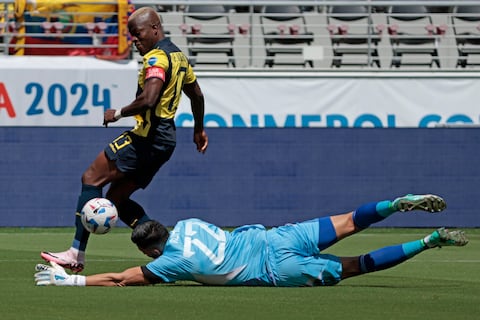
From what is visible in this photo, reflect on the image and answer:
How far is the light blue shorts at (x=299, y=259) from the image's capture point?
8953mm

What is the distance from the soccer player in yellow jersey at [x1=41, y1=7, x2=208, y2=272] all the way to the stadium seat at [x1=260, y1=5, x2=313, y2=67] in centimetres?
1230

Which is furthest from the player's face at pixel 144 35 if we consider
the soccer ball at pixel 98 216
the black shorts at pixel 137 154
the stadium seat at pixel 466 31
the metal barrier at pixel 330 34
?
the stadium seat at pixel 466 31

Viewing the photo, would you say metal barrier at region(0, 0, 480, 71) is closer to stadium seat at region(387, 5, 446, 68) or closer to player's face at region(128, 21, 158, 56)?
stadium seat at region(387, 5, 446, 68)

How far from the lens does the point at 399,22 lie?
2364 centimetres

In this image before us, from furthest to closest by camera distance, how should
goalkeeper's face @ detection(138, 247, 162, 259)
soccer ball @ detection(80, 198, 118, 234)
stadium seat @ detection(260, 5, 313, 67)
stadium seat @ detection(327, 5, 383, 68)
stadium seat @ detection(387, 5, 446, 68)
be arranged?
stadium seat @ detection(387, 5, 446, 68) → stadium seat @ detection(260, 5, 313, 67) → stadium seat @ detection(327, 5, 383, 68) → soccer ball @ detection(80, 198, 118, 234) → goalkeeper's face @ detection(138, 247, 162, 259)

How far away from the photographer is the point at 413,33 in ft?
77.5

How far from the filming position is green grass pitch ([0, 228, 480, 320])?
7609 millimetres

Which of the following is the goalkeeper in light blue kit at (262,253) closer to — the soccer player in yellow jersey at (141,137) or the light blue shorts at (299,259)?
the light blue shorts at (299,259)

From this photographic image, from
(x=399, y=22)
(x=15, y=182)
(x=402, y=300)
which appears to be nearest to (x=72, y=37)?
(x=15, y=182)

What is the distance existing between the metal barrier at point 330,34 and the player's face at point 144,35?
11499 mm

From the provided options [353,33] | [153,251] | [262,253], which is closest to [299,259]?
[262,253]

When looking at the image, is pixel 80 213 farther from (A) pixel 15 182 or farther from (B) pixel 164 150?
(A) pixel 15 182

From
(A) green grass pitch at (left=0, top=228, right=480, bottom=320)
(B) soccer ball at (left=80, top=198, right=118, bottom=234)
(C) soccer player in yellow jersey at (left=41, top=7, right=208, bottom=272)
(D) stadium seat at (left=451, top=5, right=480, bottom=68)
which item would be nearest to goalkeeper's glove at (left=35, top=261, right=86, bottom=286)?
(A) green grass pitch at (left=0, top=228, right=480, bottom=320)

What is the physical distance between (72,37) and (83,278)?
1334 cm
